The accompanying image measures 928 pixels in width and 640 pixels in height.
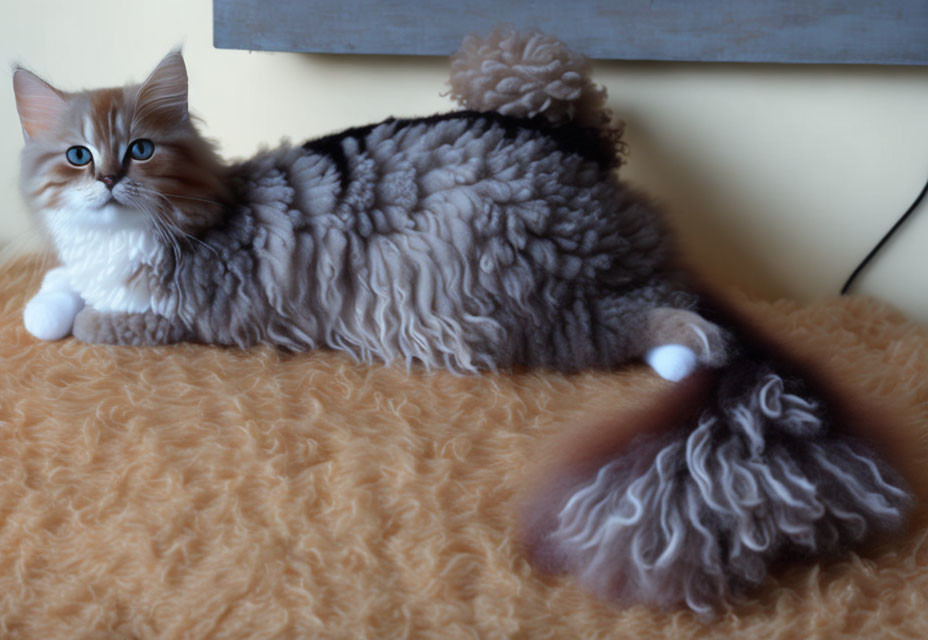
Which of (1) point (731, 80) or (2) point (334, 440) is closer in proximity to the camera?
(2) point (334, 440)

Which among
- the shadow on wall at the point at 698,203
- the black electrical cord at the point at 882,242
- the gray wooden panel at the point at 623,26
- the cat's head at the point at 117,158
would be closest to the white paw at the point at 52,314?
the cat's head at the point at 117,158

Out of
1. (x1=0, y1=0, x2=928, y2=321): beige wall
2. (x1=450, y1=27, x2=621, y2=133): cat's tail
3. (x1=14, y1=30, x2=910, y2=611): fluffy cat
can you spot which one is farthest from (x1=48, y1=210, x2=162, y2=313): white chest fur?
(x1=450, y1=27, x2=621, y2=133): cat's tail

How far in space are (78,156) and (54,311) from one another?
9.2 inches

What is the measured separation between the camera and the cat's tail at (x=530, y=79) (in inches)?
49.7

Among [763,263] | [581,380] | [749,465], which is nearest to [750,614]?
[749,465]

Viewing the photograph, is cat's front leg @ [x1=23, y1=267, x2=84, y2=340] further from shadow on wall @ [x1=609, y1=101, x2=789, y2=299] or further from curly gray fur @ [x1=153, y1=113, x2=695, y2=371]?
shadow on wall @ [x1=609, y1=101, x2=789, y2=299]

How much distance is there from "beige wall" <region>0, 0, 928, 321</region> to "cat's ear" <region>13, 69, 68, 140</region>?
0.28 meters

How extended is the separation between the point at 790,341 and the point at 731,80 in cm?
50

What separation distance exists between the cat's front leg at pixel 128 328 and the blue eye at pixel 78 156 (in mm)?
213

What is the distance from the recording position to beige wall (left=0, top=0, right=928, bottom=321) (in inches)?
55.9

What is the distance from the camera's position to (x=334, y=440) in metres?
1.01

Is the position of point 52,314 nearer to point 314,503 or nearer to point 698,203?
point 314,503

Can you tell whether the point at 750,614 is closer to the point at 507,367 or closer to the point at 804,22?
the point at 507,367

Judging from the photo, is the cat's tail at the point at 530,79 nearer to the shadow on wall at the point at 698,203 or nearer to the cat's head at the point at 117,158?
the shadow on wall at the point at 698,203
